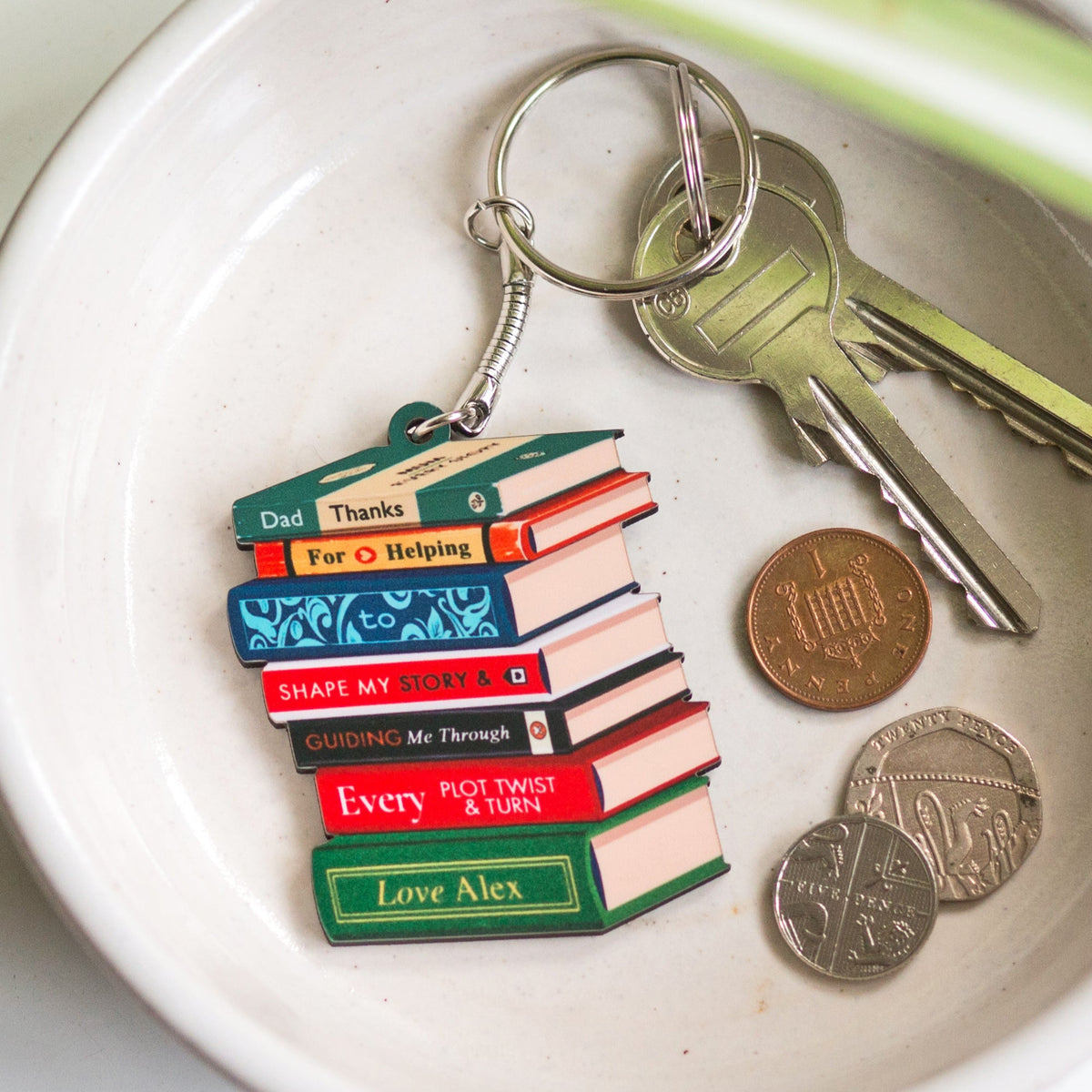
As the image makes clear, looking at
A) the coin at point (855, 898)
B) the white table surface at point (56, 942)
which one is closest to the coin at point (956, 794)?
the coin at point (855, 898)

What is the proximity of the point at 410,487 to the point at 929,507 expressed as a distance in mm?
317

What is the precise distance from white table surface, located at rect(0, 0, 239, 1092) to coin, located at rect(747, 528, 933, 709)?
0.45 meters

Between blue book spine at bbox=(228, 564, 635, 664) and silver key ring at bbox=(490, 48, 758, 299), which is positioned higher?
silver key ring at bbox=(490, 48, 758, 299)

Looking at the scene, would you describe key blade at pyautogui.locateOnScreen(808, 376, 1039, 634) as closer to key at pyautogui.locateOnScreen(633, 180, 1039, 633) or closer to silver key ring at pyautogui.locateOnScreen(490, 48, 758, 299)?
key at pyautogui.locateOnScreen(633, 180, 1039, 633)

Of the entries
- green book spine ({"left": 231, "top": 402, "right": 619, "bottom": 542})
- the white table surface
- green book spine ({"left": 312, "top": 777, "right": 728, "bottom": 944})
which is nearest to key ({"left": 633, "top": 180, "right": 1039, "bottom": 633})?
green book spine ({"left": 231, "top": 402, "right": 619, "bottom": 542})

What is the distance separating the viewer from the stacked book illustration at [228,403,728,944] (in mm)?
513

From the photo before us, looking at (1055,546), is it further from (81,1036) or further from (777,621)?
(81,1036)

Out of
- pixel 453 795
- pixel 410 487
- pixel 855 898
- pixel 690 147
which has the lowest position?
pixel 855 898

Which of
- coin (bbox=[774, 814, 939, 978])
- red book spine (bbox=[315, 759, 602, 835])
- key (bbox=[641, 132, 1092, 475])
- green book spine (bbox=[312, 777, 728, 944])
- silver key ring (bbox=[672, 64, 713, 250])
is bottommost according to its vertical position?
coin (bbox=[774, 814, 939, 978])

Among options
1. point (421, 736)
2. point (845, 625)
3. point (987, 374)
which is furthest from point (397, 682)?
point (987, 374)

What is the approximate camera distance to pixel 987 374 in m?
0.56

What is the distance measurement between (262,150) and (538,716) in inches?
15.2

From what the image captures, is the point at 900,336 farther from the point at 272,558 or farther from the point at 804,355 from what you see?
the point at 272,558

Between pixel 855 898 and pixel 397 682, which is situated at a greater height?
pixel 397 682
